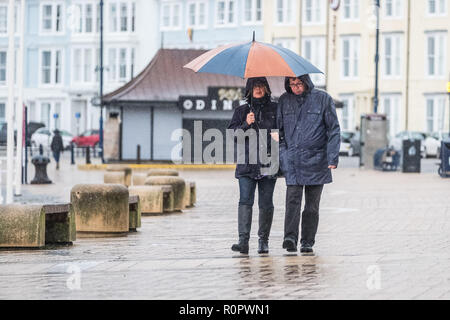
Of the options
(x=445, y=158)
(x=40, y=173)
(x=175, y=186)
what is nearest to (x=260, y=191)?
(x=175, y=186)

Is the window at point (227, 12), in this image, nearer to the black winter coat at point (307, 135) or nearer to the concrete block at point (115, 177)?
the concrete block at point (115, 177)

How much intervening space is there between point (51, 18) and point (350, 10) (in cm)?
2171

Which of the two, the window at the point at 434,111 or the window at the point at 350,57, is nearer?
the window at the point at 434,111

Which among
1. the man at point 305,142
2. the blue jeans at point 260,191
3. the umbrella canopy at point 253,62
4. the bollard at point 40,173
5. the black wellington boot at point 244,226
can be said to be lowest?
the bollard at point 40,173

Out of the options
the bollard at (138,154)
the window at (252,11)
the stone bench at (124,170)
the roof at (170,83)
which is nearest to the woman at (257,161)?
the stone bench at (124,170)

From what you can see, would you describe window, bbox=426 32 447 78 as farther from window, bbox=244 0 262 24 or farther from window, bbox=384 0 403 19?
window, bbox=244 0 262 24

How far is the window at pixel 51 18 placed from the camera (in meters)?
83.1

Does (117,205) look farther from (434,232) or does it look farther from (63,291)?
(63,291)

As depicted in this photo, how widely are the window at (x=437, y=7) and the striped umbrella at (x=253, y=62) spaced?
57.5m

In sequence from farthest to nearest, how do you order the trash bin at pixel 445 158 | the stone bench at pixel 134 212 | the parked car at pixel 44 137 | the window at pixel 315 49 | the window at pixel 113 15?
the window at pixel 113 15 < the parked car at pixel 44 137 < the window at pixel 315 49 < the trash bin at pixel 445 158 < the stone bench at pixel 134 212

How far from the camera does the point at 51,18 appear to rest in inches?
3278

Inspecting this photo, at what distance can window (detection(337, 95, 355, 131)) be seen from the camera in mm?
71688

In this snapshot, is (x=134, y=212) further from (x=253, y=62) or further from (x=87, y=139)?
(x=87, y=139)
